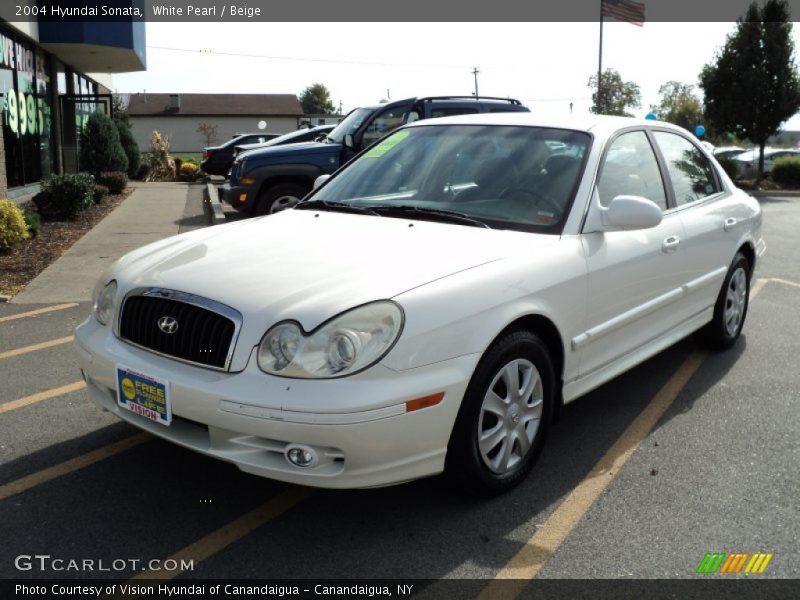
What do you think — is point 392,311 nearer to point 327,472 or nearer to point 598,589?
point 327,472

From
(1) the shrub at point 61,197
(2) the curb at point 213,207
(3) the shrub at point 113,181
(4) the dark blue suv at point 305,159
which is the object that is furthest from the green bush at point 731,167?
(1) the shrub at point 61,197

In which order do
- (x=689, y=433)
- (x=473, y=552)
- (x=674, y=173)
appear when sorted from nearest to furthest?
1. (x=473, y=552)
2. (x=689, y=433)
3. (x=674, y=173)

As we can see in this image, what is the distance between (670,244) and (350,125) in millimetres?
8123

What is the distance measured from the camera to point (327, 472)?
2943mm

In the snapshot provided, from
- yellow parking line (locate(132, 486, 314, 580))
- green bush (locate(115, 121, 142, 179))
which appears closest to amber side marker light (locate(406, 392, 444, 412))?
yellow parking line (locate(132, 486, 314, 580))

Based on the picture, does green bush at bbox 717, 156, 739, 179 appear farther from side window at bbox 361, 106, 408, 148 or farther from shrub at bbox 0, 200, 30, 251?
shrub at bbox 0, 200, 30, 251

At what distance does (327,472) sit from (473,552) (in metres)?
0.66

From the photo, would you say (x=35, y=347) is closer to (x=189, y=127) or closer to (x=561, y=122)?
(x=561, y=122)

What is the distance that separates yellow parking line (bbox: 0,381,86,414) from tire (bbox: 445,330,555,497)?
2.64 metres

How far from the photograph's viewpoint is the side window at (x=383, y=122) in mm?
11406

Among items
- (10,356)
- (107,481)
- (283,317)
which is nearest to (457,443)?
(283,317)

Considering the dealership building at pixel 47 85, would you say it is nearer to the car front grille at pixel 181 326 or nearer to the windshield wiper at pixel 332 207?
the windshield wiper at pixel 332 207

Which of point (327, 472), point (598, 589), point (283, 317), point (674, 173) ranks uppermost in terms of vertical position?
point (674, 173)

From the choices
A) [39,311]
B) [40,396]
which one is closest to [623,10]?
[39,311]
